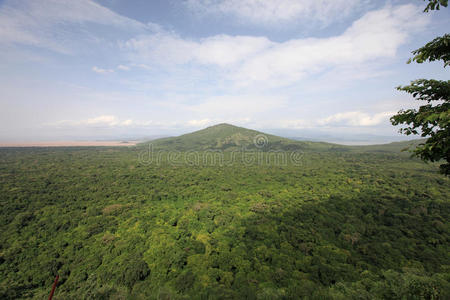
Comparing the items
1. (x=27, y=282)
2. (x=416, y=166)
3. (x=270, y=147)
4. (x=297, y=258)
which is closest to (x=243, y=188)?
(x=297, y=258)

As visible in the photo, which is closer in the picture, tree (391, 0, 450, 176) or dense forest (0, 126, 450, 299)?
tree (391, 0, 450, 176)

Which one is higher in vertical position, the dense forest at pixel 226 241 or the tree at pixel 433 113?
the tree at pixel 433 113

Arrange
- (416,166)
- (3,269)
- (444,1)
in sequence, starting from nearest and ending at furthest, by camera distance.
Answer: (444,1) → (3,269) → (416,166)

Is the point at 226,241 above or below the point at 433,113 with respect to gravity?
below

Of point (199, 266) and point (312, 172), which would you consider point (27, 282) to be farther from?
point (312, 172)

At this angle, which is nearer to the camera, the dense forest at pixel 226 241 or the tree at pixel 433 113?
the tree at pixel 433 113

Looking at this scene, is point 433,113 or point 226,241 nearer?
point 433,113

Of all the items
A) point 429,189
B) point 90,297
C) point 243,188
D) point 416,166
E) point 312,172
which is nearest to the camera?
point 90,297

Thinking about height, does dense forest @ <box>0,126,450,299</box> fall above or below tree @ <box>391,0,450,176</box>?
below
